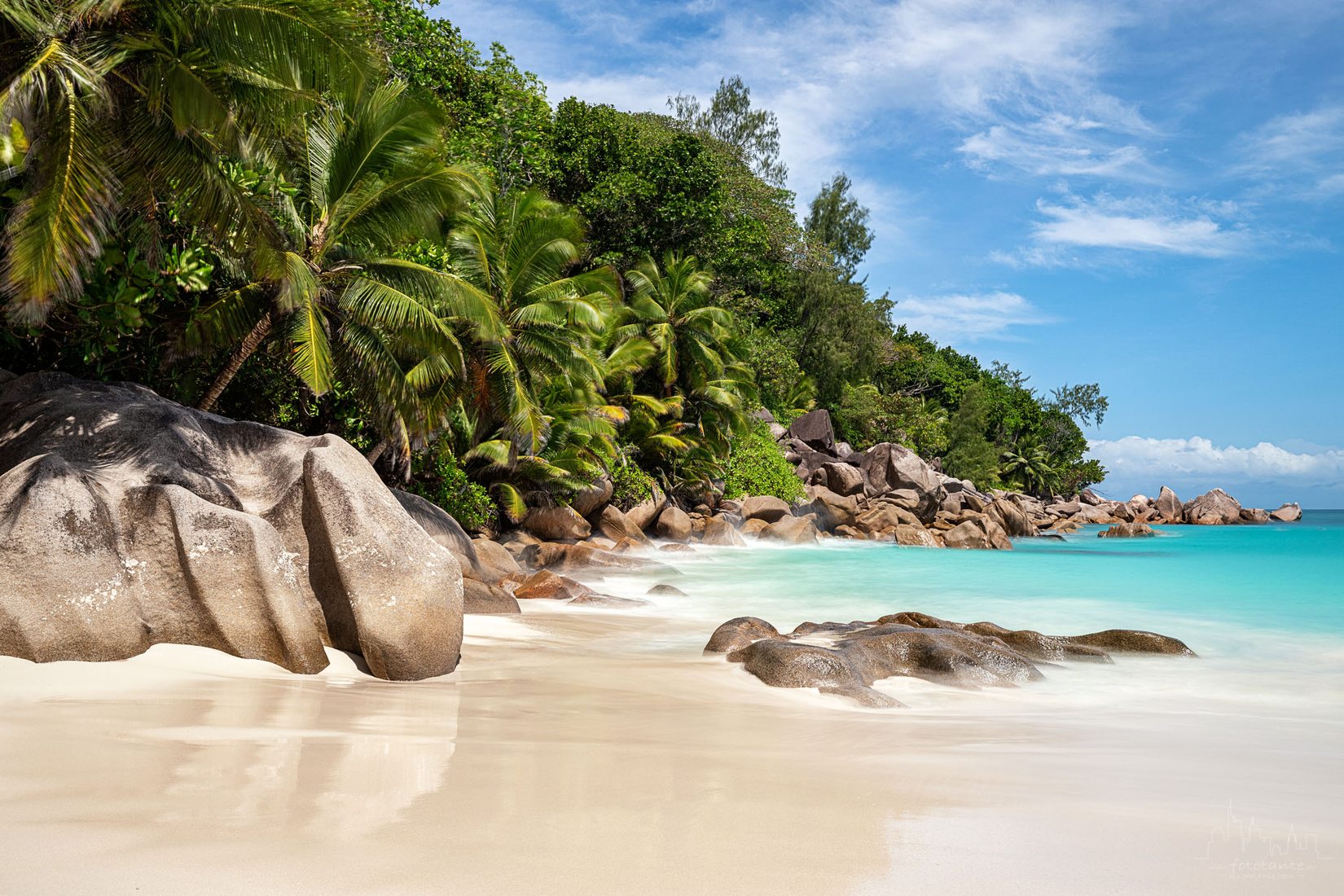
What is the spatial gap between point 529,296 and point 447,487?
4172mm

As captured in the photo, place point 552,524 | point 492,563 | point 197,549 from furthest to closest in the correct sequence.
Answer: point 552,524 < point 492,563 < point 197,549

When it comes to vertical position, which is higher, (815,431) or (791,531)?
(815,431)

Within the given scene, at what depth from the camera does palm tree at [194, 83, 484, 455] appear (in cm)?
1092

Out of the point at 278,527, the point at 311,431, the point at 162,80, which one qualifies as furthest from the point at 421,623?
the point at 311,431

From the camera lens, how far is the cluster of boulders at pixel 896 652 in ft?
20.9

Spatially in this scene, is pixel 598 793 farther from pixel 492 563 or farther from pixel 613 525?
pixel 613 525

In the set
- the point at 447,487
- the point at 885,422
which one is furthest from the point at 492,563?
the point at 885,422

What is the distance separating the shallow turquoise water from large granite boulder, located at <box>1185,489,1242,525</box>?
127 ft

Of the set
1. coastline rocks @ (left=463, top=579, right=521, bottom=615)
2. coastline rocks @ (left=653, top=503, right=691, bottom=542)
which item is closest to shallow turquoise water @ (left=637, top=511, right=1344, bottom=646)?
coastline rocks @ (left=653, top=503, right=691, bottom=542)

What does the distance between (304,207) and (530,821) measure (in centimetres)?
1091

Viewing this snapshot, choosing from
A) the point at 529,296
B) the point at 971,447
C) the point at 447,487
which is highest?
the point at 529,296

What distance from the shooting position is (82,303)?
8031 mm

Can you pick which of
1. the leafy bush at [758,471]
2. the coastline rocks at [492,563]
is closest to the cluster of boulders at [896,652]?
the coastline rocks at [492,563]

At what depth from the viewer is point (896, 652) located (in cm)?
721
